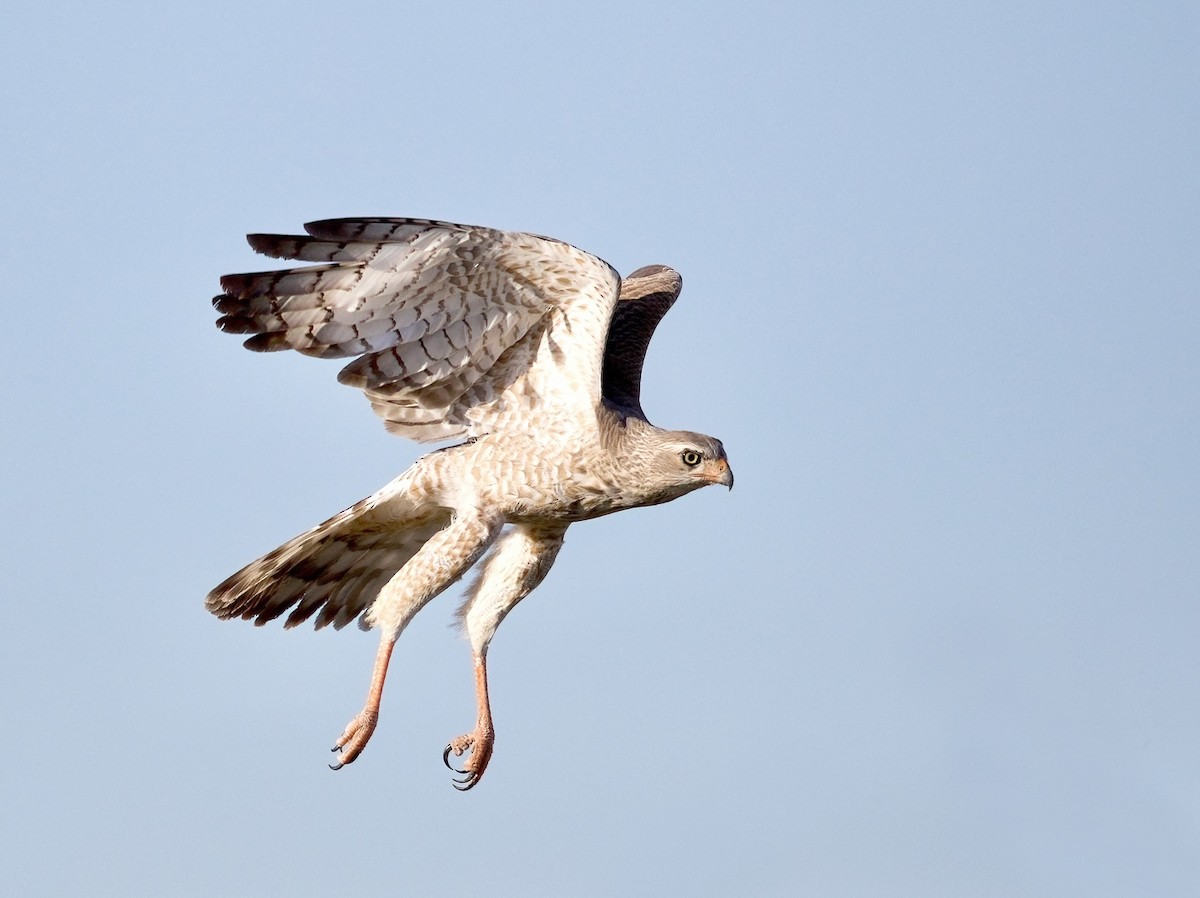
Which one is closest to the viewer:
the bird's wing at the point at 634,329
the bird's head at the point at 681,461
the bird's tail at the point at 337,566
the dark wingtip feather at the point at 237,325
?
the dark wingtip feather at the point at 237,325

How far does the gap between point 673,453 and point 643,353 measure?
172 centimetres

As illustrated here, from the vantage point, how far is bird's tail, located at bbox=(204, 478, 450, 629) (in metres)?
11.2

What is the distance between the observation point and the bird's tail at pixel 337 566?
11211 mm

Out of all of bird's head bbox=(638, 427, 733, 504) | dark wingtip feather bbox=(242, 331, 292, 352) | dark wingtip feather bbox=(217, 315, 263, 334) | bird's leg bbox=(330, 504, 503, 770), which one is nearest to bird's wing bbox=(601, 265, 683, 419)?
bird's head bbox=(638, 427, 733, 504)

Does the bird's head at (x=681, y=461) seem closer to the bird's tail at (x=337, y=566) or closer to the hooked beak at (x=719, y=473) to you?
the hooked beak at (x=719, y=473)

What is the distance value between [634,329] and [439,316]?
7.15 ft

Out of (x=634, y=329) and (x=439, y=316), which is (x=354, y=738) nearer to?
(x=439, y=316)

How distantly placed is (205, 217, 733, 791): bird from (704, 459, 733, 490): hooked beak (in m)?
0.01

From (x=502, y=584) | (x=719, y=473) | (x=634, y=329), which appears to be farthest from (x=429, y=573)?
(x=634, y=329)

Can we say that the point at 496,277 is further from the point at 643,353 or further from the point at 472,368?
the point at 643,353

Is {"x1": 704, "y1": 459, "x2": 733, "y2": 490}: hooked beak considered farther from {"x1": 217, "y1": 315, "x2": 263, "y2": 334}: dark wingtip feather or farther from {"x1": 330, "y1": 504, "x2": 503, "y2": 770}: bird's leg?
{"x1": 217, "y1": 315, "x2": 263, "y2": 334}: dark wingtip feather

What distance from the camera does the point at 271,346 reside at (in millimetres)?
10148

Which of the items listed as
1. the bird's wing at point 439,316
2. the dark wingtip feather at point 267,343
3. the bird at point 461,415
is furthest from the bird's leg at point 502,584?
the dark wingtip feather at point 267,343

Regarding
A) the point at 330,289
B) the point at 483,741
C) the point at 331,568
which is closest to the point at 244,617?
the point at 331,568
